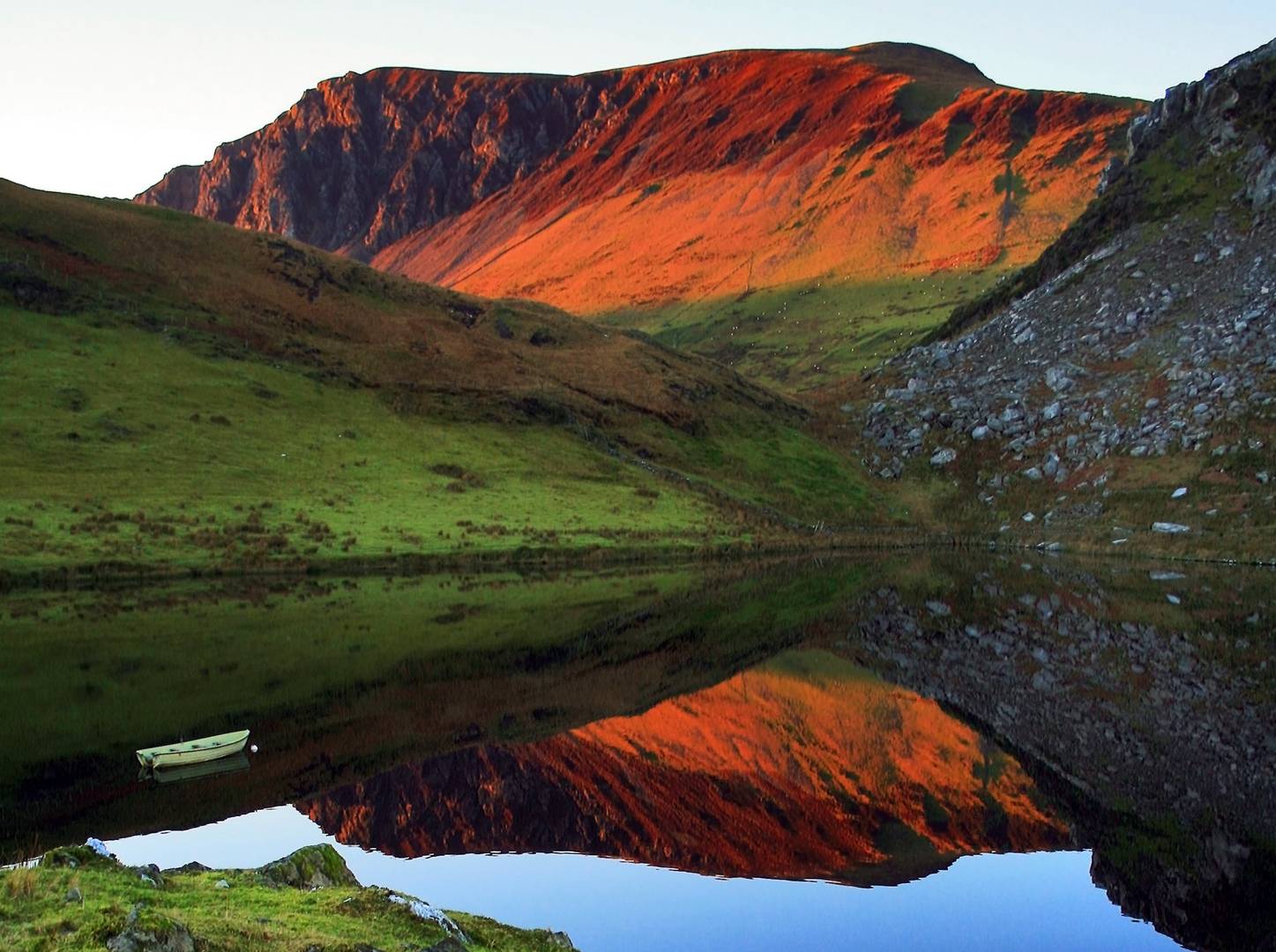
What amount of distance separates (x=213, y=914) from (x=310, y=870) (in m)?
3.91

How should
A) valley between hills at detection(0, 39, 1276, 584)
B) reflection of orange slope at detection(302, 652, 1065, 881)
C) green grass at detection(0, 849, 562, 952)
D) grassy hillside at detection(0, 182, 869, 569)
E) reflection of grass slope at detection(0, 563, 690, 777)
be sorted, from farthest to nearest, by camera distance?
valley between hills at detection(0, 39, 1276, 584) → grassy hillside at detection(0, 182, 869, 569) → reflection of grass slope at detection(0, 563, 690, 777) → reflection of orange slope at detection(302, 652, 1065, 881) → green grass at detection(0, 849, 562, 952)

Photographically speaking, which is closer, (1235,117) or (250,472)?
(250,472)

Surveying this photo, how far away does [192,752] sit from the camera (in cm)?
2684

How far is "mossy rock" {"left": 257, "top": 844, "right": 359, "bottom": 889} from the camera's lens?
1761 centimetres

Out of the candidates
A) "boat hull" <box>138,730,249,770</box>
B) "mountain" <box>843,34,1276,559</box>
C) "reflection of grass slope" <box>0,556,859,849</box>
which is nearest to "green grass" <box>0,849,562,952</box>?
"reflection of grass slope" <box>0,556,859,849</box>

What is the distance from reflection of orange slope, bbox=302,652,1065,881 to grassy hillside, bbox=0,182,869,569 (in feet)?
139

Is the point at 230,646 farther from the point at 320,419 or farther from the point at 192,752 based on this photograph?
the point at 320,419

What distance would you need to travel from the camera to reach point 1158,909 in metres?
19.7

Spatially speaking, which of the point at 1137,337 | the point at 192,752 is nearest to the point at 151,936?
the point at 192,752

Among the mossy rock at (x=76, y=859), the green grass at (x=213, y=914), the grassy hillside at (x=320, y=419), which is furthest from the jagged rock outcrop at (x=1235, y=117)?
the mossy rock at (x=76, y=859)

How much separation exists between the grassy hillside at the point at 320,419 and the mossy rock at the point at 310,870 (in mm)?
49308

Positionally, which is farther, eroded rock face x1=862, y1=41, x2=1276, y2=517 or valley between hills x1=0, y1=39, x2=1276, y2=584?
eroded rock face x1=862, y1=41, x2=1276, y2=517

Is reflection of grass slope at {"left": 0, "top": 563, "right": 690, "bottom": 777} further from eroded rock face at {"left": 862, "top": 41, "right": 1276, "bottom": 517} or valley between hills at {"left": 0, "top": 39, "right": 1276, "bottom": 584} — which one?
eroded rock face at {"left": 862, "top": 41, "right": 1276, "bottom": 517}

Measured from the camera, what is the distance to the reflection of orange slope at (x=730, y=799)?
920 inches
